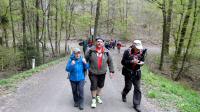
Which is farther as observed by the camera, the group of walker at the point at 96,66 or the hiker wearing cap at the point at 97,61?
the hiker wearing cap at the point at 97,61

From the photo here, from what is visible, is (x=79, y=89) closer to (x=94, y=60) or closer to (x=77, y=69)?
(x=77, y=69)

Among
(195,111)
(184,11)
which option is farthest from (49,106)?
(184,11)

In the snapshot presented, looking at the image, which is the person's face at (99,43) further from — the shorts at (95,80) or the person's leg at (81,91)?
the person's leg at (81,91)

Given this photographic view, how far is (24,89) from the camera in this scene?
38.6 ft

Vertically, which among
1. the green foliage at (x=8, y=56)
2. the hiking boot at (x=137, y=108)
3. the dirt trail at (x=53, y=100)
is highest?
the hiking boot at (x=137, y=108)

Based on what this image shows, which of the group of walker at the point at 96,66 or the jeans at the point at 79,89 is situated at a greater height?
the group of walker at the point at 96,66

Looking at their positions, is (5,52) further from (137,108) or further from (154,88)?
(137,108)

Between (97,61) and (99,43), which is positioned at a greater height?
(99,43)

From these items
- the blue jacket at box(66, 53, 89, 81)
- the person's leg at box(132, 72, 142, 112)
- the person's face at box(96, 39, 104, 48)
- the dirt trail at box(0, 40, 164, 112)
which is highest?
the person's face at box(96, 39, 104, 48)

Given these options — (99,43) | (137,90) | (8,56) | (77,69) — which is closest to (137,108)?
(137,90)

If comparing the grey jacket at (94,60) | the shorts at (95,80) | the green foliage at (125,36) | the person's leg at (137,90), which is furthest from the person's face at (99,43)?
the green foliage at (125,36)

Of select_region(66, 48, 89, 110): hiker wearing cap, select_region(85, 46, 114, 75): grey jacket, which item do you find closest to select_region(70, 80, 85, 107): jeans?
select_region(66, 48, 89, 110): hiker wearing cap

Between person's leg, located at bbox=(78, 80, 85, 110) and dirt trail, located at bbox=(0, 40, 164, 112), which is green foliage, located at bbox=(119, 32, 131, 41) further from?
person's leg, located at bbox=(78, 80, 85, 110)

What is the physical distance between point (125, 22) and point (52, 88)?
50956 mm
